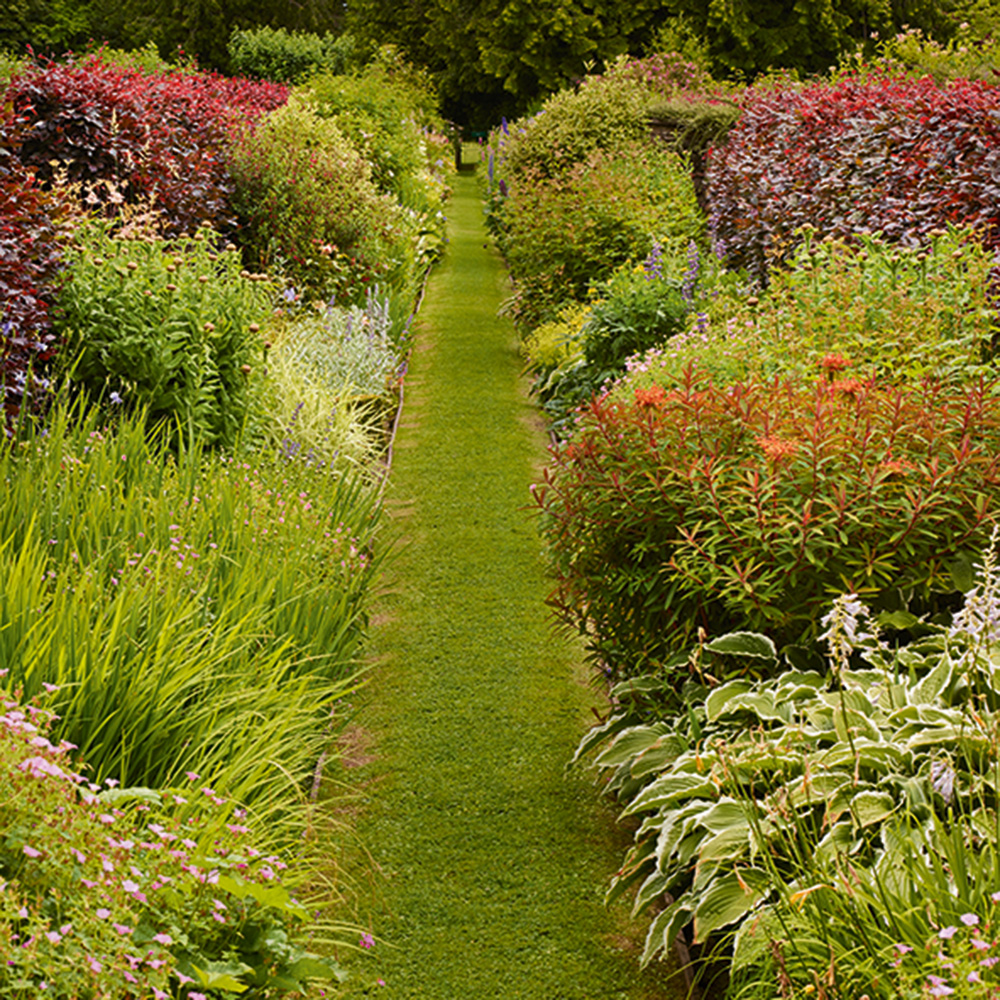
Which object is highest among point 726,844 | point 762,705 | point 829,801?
point 829,801

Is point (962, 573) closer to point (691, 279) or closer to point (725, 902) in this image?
point (725, 902)

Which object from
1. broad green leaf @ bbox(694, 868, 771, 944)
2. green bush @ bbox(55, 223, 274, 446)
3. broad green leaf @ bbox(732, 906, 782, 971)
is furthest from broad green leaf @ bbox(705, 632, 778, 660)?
green bush @ bbox(55, 223, 274, 446)

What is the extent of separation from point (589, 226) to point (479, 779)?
7609 millimetres

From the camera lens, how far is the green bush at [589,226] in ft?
35.0

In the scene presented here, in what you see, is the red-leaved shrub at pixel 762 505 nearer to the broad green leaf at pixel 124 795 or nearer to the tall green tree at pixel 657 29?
the broad green leaf at pixel 124 795

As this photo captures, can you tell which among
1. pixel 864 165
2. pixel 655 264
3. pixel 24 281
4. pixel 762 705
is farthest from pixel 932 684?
pixel 655 264

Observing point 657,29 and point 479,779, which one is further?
point 657,29

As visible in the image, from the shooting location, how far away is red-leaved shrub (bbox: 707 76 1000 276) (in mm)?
6324

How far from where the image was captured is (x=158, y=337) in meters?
5.61

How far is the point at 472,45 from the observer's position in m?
32.9

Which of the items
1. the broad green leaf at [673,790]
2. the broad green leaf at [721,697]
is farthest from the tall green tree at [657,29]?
the broad green leaf at [673,790]

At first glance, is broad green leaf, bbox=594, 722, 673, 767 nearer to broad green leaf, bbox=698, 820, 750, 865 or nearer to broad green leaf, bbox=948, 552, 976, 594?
broad green leaf, bbox=698, 820, 750, 865

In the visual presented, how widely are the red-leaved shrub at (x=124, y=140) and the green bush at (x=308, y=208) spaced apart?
351mm

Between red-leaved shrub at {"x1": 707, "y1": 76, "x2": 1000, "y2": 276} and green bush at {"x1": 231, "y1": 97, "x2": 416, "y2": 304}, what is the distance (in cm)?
387
